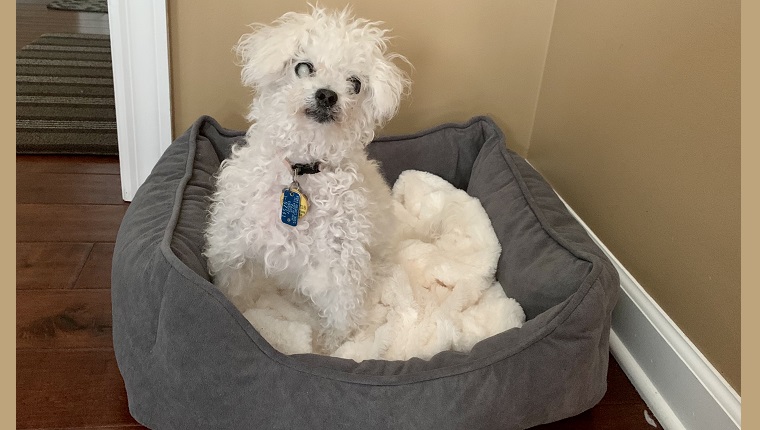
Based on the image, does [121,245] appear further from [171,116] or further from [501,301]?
[501,301]

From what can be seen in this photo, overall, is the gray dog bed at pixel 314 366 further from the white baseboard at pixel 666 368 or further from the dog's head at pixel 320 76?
the dog's head at pixel 320 76

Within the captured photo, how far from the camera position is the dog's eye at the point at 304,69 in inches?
52.6

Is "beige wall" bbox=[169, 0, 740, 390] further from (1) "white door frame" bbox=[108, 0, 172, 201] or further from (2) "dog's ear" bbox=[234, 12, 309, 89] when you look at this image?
(2) "dog's ear" bbox=[234, 12, 309, 89]

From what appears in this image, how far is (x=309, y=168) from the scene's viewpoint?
139cm

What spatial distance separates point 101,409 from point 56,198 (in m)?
1.08

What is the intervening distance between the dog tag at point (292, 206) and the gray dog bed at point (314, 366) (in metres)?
0.22

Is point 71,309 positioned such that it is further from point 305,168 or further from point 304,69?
point 304,69

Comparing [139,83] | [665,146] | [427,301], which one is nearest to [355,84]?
[427,301]

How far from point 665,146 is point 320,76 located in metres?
0.81

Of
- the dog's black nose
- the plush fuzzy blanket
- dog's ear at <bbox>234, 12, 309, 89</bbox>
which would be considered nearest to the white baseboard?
the plush fuzzy blanket

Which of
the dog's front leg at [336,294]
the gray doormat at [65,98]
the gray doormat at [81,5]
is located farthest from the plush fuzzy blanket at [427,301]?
the gray doormat at [81,5]

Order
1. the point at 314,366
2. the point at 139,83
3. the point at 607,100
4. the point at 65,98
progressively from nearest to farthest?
the point at 314,366 → the point at 607,100 → the point at 139,83 → the point at 65,98

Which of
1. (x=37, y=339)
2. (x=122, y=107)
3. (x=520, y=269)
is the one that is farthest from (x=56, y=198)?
(x=520, y=269)

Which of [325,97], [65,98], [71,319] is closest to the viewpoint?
[325,97]
